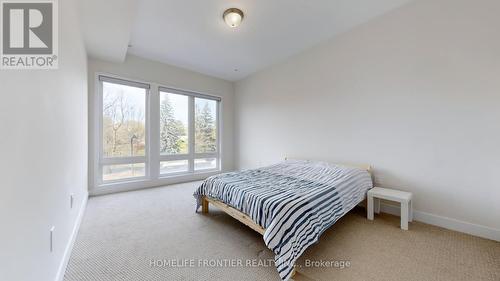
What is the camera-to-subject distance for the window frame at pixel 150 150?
142 inches

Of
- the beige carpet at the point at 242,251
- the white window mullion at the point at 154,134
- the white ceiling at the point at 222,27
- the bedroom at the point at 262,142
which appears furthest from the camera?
the white window mullion at the point at 154,134

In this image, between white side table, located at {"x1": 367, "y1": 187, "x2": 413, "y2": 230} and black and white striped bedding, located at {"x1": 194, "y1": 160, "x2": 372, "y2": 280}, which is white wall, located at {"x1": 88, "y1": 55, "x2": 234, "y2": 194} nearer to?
black and white striped bedding, located at {"x1": 194, "y1": 160, "x2": 372, "y2": 280}

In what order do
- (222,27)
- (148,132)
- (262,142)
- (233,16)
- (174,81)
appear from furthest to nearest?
(262,142) → (174,81) → (148,132) → (222,27) → (233,16)

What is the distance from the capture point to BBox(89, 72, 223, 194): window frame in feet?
11.8

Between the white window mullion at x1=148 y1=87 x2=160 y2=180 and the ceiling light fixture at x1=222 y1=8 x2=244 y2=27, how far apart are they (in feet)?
7.28

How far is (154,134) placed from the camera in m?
4.21

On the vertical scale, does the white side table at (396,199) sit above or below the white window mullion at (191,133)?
below

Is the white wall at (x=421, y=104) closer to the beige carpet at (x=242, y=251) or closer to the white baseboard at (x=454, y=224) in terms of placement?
the white baseboard at (x=454, y=224)

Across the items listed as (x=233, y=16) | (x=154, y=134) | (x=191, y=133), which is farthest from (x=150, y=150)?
(x=233, y=16)

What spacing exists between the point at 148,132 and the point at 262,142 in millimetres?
2510

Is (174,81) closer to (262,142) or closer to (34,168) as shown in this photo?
(262,142)

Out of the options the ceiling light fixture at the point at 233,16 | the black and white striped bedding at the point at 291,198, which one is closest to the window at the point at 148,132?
the black and white striped bedding at the point at 291,198

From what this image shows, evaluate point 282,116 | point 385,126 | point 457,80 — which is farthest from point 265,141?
point 457,80

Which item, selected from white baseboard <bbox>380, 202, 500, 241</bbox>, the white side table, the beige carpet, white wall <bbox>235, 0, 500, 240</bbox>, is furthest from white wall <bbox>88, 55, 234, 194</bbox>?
white baseboard <bbox>380, 202, 500, 241</bbox>
